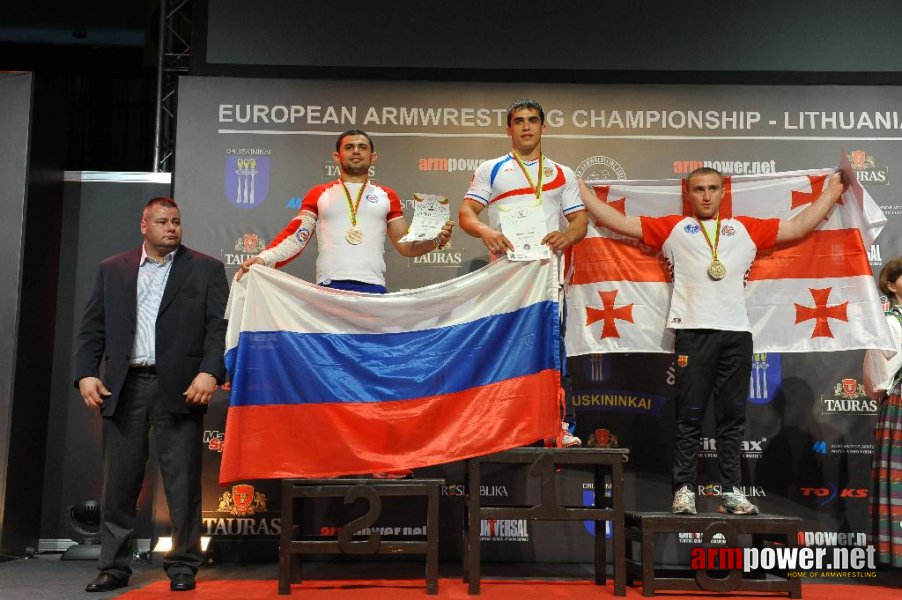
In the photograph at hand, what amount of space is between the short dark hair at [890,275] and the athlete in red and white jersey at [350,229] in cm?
227

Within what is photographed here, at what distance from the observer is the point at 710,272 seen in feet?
14.0

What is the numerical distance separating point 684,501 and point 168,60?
4.11m

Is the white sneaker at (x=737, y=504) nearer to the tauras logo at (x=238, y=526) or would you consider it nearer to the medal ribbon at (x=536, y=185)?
the medal ribbon at (x=536, y=185)

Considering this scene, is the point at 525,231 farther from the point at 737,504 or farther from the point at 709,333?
the point at 737,504

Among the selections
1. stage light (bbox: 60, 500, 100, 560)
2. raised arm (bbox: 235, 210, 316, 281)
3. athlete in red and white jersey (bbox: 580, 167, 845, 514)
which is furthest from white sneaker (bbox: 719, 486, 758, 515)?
stage light (bbox: 60, 500, 100, 560)

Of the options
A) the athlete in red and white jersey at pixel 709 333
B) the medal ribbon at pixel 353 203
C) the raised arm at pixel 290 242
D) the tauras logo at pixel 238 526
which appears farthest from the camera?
the tauras logo at pixel 238 526

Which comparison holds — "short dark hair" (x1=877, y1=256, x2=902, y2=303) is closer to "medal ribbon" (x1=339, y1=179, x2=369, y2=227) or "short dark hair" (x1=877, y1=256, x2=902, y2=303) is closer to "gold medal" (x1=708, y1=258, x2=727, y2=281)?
"gold medal" (x1=708, y1=258, x2=727, y2=281)

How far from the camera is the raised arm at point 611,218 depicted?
15.1ft

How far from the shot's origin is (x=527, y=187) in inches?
171

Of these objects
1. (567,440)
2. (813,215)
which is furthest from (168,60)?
(813,215)

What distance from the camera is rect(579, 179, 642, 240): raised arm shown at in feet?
15.1

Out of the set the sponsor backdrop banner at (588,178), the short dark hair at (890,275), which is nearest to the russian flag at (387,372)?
the sponsor backdrop banner at (588,178)

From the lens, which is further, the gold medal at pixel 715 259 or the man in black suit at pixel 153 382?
the gold medal at pixel 715 259

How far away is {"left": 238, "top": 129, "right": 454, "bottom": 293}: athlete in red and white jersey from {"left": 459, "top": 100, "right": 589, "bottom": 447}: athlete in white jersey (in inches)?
11.1
